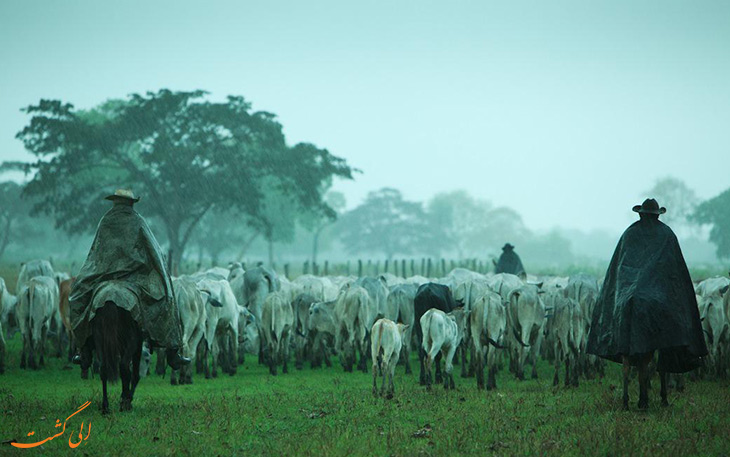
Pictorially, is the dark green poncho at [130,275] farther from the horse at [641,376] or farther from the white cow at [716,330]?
the white cow at [716,330]

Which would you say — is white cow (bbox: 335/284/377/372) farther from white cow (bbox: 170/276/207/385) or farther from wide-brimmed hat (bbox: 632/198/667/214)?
wide-brimmed hat (bbox: 632/198/667/214)

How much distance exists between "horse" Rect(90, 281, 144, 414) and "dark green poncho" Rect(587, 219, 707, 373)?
6.48 metres

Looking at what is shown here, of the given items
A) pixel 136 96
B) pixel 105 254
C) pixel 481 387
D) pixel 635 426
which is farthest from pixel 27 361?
pixel 136 96

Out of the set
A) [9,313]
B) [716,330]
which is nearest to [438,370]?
[716,330]

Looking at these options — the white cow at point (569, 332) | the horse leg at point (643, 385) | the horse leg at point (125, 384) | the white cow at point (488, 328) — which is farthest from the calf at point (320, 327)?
the horse leg at point (643, 385)

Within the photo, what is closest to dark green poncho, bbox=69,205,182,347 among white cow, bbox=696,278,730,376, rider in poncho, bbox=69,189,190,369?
rider in poncho, bbox=69,189,190,369

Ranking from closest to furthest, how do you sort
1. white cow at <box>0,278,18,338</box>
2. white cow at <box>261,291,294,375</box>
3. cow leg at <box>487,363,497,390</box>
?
cow leg at <box>487,363,497,390</box>, white cow at <box>261,291,294,375</box>, white cow at <box>0,278,18,338</box>

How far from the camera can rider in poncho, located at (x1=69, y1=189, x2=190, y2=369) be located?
10906 mm

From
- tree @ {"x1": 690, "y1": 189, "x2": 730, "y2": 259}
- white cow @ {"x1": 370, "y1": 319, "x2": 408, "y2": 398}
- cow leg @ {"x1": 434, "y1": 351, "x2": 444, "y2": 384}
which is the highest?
tree @ {"x1": 690, "y1": 189, "x2": 730, "y2": 259}

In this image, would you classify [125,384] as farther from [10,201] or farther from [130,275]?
[10,201]

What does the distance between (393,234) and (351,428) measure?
100 meters

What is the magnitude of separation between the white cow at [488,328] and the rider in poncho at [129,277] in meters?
6.43

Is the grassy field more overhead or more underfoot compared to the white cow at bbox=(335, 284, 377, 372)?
more underfoot

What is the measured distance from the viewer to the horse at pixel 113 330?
10.5 m
